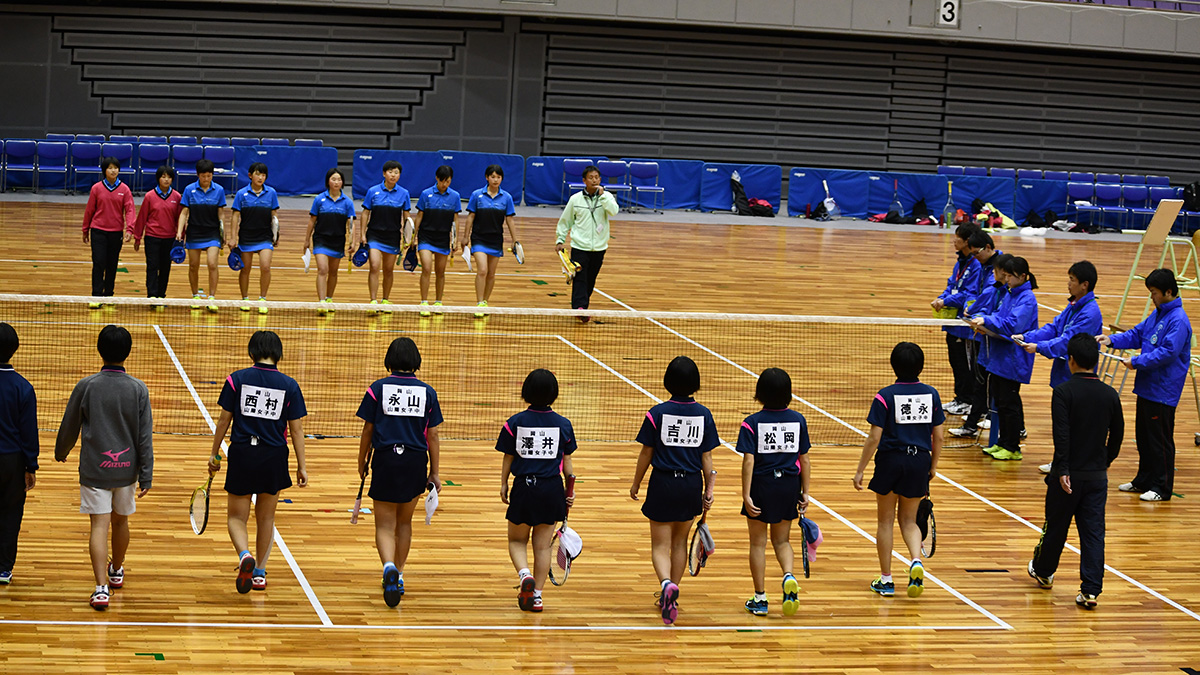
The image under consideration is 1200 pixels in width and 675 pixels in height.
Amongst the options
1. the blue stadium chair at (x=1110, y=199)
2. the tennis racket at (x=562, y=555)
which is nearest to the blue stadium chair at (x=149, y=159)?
the tennis racket at (x=562, y=555)

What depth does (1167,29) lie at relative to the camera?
33281 mm

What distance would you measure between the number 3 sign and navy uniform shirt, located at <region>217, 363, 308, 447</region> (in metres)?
28.2

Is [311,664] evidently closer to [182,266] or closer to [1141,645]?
[1141,645]

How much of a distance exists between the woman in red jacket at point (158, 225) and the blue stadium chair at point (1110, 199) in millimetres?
24249

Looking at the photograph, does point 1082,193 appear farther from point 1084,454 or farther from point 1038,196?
point 1084,454

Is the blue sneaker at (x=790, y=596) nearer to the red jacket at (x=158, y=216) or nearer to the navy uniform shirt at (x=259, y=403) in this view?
the navy uniform shirt at (x=259, y=403)

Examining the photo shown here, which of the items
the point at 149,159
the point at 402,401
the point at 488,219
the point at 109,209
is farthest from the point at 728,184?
the point at 402,401

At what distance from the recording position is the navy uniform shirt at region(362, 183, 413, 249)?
16.5 m

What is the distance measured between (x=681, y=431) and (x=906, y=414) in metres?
1.65

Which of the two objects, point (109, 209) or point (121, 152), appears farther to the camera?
point (121, 152)

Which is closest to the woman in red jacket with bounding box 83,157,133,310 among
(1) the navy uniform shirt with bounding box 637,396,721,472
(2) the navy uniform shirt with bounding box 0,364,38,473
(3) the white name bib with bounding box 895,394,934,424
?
(2) the navy uniform shirt with bounding box 0,364,38,473

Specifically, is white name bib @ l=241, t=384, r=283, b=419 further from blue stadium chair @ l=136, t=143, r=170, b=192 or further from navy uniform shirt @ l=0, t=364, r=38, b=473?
blue stadium chair @ l=136, t=143, r=170, b=192

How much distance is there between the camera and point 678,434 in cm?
761

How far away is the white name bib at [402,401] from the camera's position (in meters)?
7.53
